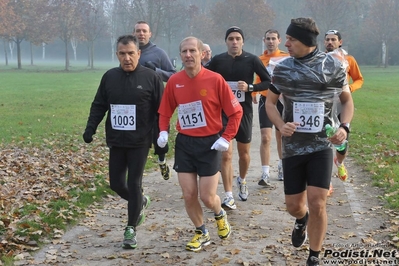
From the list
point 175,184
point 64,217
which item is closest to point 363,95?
point 175,184

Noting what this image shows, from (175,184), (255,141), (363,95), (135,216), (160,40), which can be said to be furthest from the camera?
(160,40)

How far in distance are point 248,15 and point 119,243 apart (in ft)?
206

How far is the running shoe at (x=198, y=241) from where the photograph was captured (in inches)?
232

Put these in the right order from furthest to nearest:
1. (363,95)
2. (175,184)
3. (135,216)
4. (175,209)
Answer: (363,95) < (175,184) < (175,209) < (135,216)

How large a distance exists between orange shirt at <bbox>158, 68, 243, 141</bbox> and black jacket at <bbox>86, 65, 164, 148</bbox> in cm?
37

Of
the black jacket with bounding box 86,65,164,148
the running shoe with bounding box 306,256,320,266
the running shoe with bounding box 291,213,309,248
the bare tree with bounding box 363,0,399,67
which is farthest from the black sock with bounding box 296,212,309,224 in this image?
the bare tree with bounding box 363,0,399,67

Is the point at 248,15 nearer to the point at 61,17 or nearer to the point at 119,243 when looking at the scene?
the point at 61,17

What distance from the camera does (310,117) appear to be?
16.6ft

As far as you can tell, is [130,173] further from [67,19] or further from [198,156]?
[67,19]

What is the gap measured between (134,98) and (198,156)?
977 mm

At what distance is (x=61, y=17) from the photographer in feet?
204

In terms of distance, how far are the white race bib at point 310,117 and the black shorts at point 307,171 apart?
226 mm

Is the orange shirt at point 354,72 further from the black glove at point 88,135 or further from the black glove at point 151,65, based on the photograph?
the black glove at point 88,135

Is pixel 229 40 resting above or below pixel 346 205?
above
